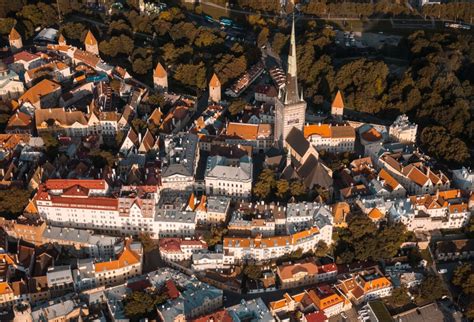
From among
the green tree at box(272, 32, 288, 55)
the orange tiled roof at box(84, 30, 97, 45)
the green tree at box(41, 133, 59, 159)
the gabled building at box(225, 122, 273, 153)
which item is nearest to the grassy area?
the gabled building at box(225, 122, 273, 153)

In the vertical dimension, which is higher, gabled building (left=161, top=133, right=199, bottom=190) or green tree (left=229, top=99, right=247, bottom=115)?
green tree (left=229, top=99, right=247, bottom=115)

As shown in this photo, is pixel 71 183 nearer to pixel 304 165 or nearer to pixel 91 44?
pixel 304 165

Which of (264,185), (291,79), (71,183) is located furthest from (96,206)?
(291,79)

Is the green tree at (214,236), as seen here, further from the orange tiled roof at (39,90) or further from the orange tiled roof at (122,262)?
the orange tiled roof at (39,90)

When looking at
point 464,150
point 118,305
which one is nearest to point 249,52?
point 464,150

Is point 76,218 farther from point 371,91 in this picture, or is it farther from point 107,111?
point 371,91

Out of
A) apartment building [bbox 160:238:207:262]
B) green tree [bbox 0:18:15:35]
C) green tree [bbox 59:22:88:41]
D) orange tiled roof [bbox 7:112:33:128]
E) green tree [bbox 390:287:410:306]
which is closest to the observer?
green tree [bbox 390:287:410:306]

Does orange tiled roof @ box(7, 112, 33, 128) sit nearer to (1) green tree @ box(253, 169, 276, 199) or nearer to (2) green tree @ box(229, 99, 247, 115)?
(2) green tree @ box(229, 99, 247, 115)
